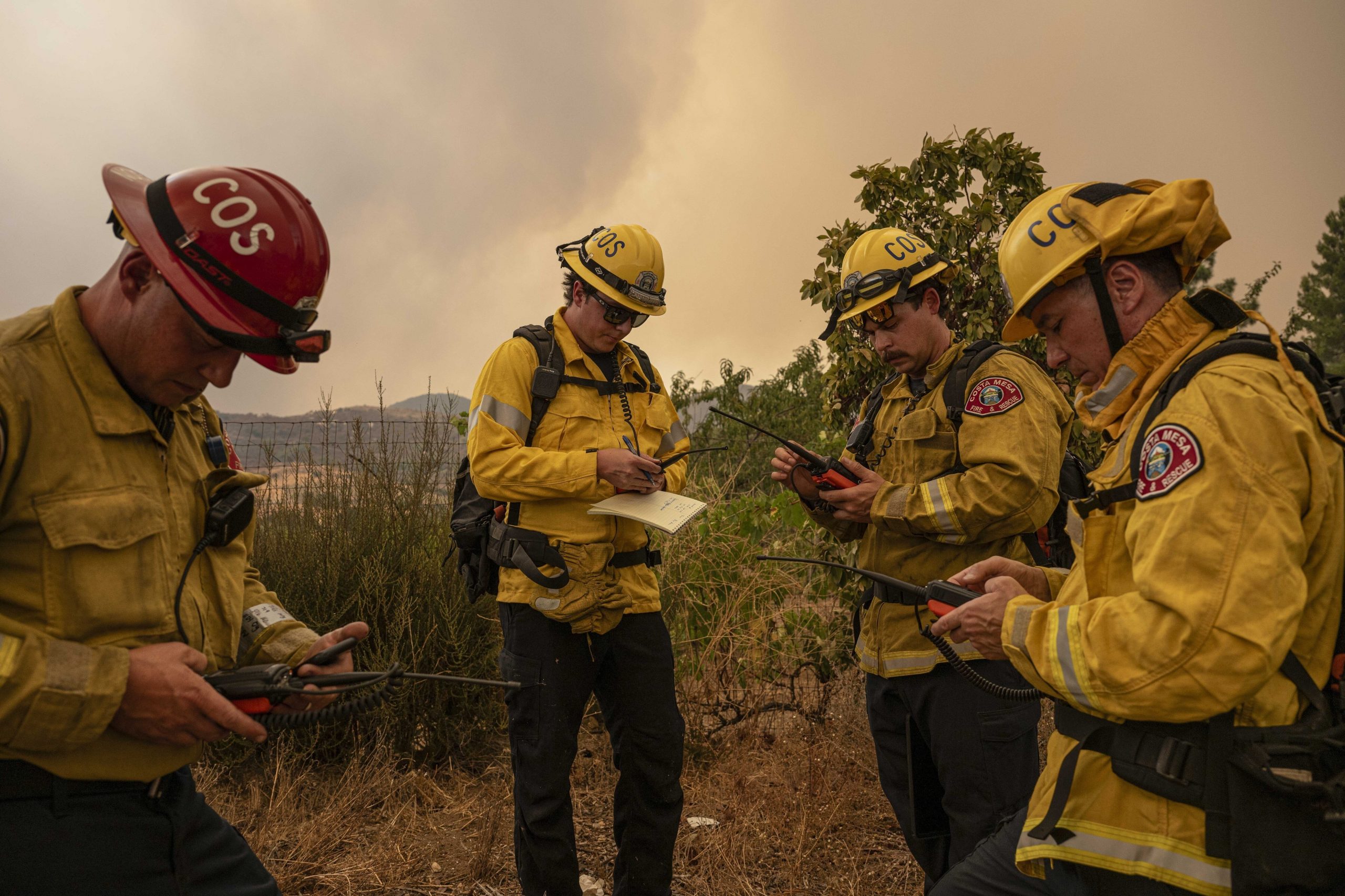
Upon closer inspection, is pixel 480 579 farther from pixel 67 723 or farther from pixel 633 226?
pixel 67 723

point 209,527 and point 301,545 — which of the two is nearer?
point 209,527

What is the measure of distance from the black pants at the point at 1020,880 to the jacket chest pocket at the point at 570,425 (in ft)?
6.56

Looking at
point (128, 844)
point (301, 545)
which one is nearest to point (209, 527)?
point (128, 844)

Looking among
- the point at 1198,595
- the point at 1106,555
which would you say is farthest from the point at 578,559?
the point at 1198,595

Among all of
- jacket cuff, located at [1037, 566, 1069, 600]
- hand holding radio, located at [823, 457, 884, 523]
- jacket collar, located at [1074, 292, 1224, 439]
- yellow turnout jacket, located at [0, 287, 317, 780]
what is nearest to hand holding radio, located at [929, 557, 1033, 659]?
jacket cuff, located at [1037, 566, 1069, 600]

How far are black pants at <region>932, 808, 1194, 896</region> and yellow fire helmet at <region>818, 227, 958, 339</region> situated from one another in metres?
1.87

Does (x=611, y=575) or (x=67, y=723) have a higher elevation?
(x=611, y=575)

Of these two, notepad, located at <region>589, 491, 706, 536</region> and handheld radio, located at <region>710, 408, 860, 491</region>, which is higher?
handheld radio, located at <region>710, 408, 860, 491</region>

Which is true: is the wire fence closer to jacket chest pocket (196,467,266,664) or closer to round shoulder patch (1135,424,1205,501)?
jacket chest pocket (196,467,266,664)

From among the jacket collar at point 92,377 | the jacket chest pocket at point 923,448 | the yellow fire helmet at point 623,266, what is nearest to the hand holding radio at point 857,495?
the jacket chest pocket at point 923,448

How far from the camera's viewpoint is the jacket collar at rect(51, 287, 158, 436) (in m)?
1.73

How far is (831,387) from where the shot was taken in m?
5.31

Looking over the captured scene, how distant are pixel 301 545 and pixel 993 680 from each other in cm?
420

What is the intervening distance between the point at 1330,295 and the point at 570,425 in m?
37.6
